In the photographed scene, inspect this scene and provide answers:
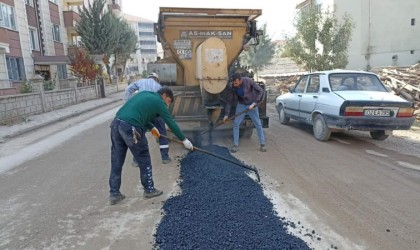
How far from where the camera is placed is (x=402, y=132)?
789cm

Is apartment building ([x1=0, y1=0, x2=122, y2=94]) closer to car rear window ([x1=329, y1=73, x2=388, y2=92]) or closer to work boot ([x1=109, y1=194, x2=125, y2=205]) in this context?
work boot ([x1=109, y1=194, x2=125, y2=205])

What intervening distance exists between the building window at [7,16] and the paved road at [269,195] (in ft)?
48.3

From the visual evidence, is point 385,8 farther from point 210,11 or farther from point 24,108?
point 24,108

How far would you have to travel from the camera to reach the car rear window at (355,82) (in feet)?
23.1

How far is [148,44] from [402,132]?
4648 inches

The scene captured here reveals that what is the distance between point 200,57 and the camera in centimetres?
627

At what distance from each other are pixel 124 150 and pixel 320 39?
13220mm

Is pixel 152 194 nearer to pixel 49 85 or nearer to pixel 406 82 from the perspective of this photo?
pixel 406 82

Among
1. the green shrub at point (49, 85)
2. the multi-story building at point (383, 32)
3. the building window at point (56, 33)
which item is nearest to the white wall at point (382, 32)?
the multi-story building at point (383, 32)

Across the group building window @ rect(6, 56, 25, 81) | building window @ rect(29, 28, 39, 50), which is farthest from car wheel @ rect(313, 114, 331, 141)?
building window @ rect(29, 28, 39, 50)

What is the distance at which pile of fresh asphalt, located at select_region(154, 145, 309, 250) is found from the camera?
2.85 metres

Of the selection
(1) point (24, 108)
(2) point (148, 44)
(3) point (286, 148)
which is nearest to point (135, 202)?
(3) point (286, 148)

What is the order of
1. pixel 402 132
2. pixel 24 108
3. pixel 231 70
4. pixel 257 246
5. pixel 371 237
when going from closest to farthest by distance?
1. pixel 257 246
2. pixel 371 237
3. pixel 231 70
4. pixel 402 132
5. pixel 24 108

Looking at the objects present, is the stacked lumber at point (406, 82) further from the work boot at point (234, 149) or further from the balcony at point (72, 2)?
the balcony at point (72, 2)
